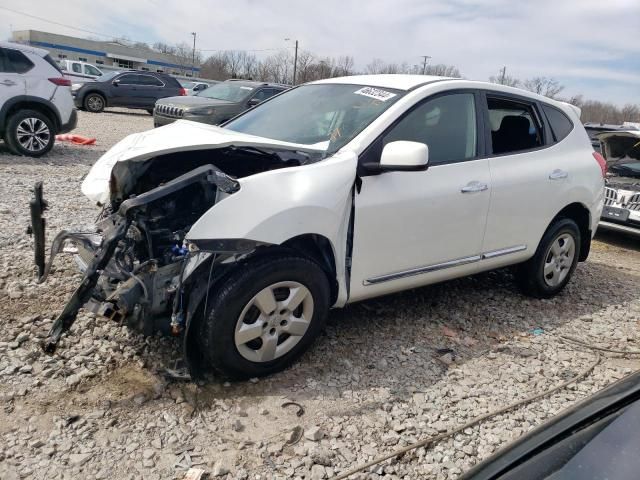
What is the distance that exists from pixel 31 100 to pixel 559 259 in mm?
8539

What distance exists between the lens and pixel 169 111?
12.5m

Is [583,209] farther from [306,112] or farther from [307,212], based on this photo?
[307,212]

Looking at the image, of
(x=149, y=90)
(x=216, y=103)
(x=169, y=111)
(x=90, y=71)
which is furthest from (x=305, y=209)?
(x=90, y=71)

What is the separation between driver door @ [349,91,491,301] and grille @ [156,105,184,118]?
9.39 metres

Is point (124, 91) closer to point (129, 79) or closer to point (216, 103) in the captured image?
point (129, 79)

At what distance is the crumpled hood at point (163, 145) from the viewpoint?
2941 mm

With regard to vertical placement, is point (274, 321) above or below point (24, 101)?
below

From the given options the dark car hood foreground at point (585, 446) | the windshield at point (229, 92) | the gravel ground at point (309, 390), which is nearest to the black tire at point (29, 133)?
the windshield at point (229, 92)

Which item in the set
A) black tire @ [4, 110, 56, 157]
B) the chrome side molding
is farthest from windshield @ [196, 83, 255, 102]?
the chrome side molding

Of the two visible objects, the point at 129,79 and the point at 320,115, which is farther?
the point at 129,79

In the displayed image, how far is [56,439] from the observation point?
250 cm

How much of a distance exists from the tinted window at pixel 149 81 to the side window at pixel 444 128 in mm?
18031

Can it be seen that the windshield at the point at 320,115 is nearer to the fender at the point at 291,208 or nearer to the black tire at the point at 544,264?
the fender at the point at 291,208

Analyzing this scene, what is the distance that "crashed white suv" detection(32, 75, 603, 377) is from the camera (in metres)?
2.74
